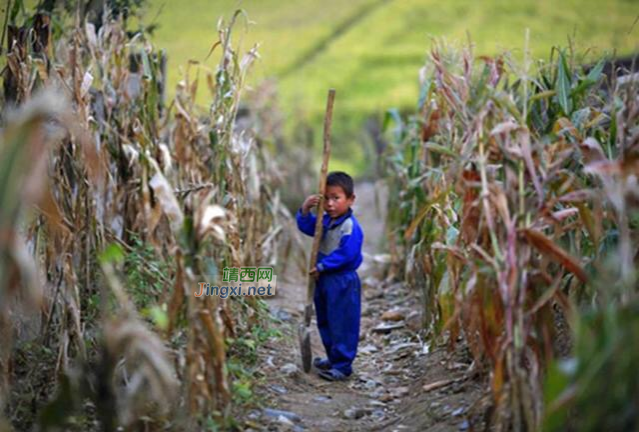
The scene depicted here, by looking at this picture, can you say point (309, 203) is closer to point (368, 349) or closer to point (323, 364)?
point (323, 364)

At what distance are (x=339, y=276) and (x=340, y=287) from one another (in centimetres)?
6

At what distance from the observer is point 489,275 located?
108 inches

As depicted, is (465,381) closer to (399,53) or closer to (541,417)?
(541,417)

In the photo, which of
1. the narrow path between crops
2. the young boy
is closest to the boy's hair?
the young boy

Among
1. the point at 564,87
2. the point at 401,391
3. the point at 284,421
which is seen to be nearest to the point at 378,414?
the point at 401,391

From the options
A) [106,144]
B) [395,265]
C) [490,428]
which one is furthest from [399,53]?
[490,428]

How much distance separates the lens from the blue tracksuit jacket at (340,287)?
159 inches

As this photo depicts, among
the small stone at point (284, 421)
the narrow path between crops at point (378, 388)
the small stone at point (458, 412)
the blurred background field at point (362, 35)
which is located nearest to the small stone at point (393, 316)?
the narrow path between crops at point (378, 388)

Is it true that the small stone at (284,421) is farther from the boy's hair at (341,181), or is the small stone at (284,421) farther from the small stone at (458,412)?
the boy's hair at (341,181)

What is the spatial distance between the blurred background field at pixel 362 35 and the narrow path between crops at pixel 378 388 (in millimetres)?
10430

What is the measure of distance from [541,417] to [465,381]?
→ 105 cm

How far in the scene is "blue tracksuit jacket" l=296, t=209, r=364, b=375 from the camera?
13.2 ft

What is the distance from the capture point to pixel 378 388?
3984mm

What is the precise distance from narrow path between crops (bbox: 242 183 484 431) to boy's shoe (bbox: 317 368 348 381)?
35mm
